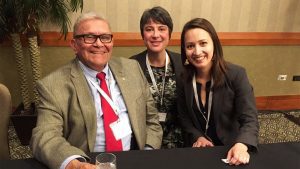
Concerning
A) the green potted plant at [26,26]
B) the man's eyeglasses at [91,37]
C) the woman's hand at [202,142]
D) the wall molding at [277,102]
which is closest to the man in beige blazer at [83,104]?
the man's eyeglasses at [91,37]

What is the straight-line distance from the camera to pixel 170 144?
97.8 inches

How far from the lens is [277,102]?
4371 millimetres

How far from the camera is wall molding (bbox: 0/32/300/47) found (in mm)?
3518

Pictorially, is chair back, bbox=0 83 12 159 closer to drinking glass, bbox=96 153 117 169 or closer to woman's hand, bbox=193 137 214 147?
drinking glass, bbox=96 153 117 169

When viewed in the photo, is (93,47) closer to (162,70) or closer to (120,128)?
(120,128)

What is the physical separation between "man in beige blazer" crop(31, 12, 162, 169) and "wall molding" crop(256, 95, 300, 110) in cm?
276

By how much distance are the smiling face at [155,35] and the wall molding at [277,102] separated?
2405 millimetres

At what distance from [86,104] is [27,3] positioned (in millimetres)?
1466

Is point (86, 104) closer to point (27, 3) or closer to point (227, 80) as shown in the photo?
point (227, 80)

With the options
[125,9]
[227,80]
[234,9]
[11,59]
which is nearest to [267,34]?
[234,9]

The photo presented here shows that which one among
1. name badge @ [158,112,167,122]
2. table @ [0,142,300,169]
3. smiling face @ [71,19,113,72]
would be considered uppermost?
smiling face @ [71,19,113,72]

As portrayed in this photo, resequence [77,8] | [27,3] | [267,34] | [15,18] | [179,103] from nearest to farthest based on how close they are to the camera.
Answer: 1. [179,103]
2. [27,3]
3. [15,18]
4. [77,8]
5. [267,34]

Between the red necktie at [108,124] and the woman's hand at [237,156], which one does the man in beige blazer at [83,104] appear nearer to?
the red necktie at [108,124]

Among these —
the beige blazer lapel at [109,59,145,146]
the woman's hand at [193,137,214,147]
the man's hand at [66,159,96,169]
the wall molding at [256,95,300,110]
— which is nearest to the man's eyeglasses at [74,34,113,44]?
the beige blazer lapel at [109,59,145,146]
